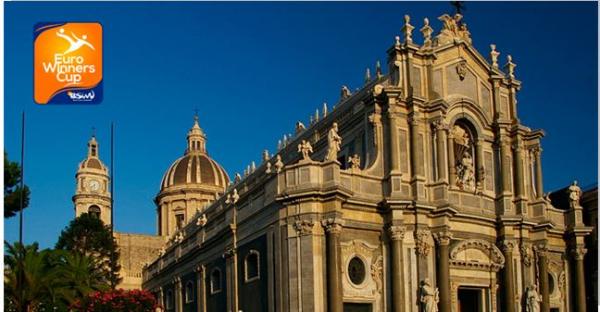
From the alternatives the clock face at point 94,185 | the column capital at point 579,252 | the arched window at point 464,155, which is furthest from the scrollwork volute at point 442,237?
the clock face at point 94,185

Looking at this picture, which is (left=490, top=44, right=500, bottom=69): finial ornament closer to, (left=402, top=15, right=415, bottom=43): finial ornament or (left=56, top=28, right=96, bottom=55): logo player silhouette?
(left=402, top=15, right=415, bottom=43): finial ornament

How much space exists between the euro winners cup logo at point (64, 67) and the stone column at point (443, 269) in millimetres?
18977

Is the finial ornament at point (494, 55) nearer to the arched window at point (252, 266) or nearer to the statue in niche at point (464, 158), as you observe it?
the statue in niche at point (464, 158)

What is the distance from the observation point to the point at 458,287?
38312 mm

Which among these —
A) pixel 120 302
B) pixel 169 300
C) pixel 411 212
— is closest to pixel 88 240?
pixel 169 300

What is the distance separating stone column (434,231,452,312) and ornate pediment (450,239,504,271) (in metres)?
1.04

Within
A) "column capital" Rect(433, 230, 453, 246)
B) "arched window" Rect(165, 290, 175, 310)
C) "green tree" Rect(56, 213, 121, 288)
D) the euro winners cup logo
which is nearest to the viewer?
the euro winners cup logo

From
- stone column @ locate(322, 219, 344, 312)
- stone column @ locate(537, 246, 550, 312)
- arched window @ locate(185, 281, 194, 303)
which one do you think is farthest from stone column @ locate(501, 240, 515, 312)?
arched window @ locate(185, 281, 194, 303)

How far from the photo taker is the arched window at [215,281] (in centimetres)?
4334

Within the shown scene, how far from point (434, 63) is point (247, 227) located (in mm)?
11265

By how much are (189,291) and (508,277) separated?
62.5ft

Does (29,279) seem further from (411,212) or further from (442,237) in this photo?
(442,237)

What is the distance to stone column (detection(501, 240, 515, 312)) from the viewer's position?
3900 cm

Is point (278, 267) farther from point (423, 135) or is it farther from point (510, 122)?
point (510, 122)
